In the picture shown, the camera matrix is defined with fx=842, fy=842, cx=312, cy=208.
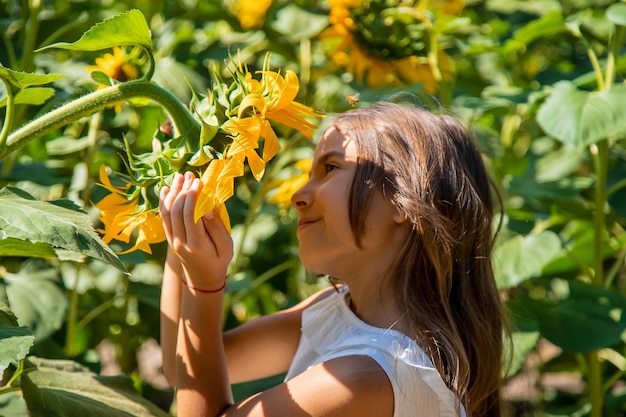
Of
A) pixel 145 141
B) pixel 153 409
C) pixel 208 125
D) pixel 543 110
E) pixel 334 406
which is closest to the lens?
pixel 208 125

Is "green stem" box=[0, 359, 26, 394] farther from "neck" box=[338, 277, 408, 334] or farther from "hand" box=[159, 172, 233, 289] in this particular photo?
"neck" box=[338, 277, 408, 334]

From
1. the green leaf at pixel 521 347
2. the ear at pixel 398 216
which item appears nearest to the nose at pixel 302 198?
the ear at pixel 398 216

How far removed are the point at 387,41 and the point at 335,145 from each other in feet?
1.64

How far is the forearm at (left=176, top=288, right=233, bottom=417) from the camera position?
942 millimetres

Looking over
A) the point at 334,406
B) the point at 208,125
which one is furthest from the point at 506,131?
the point at 208,125

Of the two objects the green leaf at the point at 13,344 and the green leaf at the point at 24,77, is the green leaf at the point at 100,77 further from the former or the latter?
the green leaf at the point at 13,344

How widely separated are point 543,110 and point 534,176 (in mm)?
410

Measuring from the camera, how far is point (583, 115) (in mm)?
1297

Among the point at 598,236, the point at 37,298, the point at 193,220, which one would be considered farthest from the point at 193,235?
the point at 598,236

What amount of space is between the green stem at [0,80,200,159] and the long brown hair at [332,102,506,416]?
29cm

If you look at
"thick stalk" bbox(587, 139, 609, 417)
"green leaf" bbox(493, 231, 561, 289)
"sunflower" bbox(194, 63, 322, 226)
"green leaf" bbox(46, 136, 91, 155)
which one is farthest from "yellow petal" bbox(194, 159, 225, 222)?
"thick stalk" bbox(587, 139, 609, 417)

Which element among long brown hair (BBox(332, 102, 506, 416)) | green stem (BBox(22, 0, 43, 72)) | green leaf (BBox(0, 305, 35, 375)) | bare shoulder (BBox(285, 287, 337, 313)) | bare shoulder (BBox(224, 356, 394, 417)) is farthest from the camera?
green stem (BBox(22, 0, 43, 72))

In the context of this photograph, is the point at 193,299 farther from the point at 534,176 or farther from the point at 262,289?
the point at 534,176

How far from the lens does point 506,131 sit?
1866mm
